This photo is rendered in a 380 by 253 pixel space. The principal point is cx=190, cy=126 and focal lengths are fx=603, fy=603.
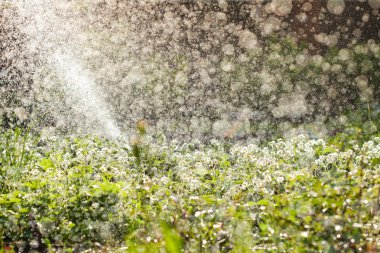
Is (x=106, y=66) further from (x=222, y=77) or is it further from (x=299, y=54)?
(x=299, y=54)

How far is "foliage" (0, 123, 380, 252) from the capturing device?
2658 mm

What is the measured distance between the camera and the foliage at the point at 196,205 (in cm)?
266

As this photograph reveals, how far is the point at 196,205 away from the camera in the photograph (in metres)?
3.80

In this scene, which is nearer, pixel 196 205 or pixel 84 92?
pixel 196 205

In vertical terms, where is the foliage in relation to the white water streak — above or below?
below

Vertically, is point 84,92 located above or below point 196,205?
above

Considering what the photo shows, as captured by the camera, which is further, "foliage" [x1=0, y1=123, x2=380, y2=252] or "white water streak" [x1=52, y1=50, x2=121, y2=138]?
"white water streak" [x1=52, y1=50, x2=121, y2=138]

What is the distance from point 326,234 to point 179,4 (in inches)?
269

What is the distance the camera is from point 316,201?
107 inches

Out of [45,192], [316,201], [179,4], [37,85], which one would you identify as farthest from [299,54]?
[316,201]

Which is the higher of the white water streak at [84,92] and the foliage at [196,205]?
the white water streak at [84,92]

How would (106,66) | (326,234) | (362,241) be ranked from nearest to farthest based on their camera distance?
(326,234) < (362,241) < (106,66)

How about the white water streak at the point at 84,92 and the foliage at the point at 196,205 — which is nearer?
the foliage at the point at 196,205

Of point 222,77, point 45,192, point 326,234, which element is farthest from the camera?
point 222,77
